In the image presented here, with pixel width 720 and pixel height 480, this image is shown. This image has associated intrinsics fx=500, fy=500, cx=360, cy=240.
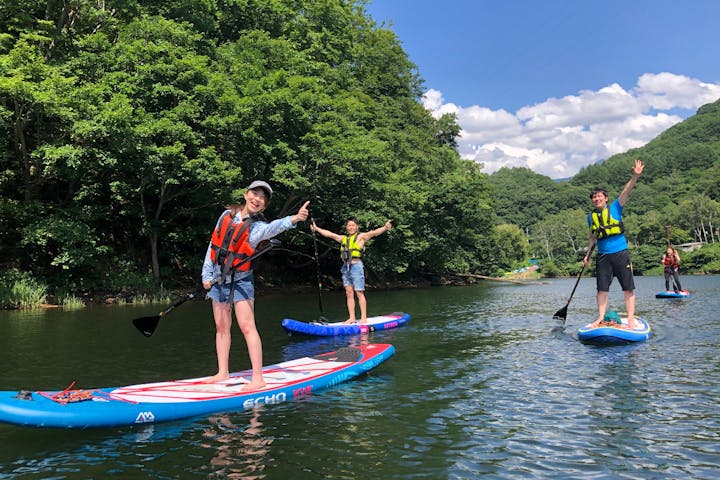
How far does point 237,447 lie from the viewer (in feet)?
14.8

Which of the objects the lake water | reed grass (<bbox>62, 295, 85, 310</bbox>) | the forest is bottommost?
the lake water

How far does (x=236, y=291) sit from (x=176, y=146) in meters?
16.8

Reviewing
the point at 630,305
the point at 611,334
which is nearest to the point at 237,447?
the point at 611,334

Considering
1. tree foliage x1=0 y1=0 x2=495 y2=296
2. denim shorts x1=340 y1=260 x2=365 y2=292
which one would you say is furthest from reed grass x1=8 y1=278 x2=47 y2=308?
denim shorts x1=340 y1=260 x2=365 y2=292

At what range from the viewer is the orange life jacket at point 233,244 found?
6.05 metres

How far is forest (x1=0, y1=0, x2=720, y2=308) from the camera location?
2034 cm

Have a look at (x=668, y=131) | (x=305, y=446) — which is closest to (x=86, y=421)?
(x=305, y=446)

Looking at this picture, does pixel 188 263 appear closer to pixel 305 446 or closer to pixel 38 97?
pixel 38 97

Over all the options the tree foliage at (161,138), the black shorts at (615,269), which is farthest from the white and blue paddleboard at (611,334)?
the tree foliage at (161,138)

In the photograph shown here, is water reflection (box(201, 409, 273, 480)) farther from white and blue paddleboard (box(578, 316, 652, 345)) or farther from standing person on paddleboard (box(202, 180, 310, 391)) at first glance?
white and blue paddleboard (box(578, 316, 652, 345))

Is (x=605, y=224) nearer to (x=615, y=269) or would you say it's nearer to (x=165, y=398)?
(x=615, y=269)

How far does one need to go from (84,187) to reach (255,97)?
29.1 feet

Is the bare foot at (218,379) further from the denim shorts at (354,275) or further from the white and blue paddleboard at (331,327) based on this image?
the denim shorts at (354,275)

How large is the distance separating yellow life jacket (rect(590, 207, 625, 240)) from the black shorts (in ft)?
1.41
